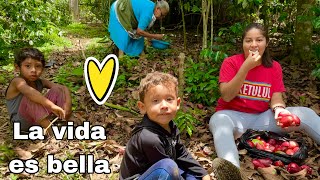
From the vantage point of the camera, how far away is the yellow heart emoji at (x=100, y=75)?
379 centimetres

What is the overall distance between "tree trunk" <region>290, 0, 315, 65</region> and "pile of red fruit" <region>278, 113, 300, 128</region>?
7.86 ft

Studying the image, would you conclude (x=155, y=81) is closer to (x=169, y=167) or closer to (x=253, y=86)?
(x=169, y=167)

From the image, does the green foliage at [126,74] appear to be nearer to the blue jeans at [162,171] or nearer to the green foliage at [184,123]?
the green foliage at [184,123]

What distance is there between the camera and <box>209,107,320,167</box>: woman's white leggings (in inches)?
128

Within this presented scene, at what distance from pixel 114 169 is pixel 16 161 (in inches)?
A: 30.9

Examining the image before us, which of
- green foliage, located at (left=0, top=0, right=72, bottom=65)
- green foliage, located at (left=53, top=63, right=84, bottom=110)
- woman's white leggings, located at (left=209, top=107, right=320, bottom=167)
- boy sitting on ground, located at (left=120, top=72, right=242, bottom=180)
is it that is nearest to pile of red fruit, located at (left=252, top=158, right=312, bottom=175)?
woman's white leggings, located at (left=209, top=107, right=320, bottom=167)

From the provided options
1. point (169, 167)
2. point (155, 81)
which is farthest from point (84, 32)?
point (169, 167)

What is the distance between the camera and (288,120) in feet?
10.8

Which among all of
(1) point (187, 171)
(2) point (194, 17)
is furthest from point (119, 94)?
(2) point (194, 17)

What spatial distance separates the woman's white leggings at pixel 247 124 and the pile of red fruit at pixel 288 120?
129 millimetres

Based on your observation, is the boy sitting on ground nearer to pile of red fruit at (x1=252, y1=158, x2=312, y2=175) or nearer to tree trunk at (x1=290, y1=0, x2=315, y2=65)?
pile of red fruit at (x1=252, y1=158, x2=312, y2=175)

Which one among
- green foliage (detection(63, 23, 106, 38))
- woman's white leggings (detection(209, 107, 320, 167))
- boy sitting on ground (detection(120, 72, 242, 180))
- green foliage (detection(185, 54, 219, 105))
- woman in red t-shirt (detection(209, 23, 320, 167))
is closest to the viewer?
boy sitting on ground (detection(120, 72, 242, 180))

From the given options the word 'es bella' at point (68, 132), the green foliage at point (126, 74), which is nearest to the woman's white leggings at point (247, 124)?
the word 'es bella' at point (68, 132)

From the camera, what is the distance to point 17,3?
21.6ft
